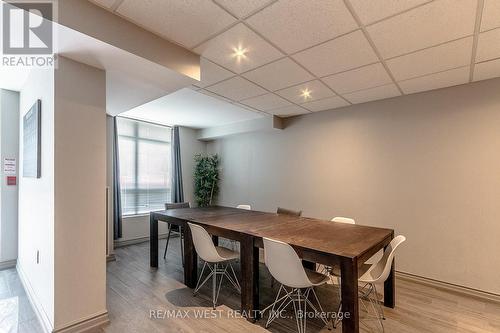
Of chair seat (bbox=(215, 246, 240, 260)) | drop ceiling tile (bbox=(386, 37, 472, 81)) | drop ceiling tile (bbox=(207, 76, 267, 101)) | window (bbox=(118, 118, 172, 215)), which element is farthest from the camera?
window (bbox=(118, 118, 172, 215))

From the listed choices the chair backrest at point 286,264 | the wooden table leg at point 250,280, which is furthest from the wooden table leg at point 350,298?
the wooden table leg at point 250,280

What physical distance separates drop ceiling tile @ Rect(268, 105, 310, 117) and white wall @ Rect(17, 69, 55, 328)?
3054 millimetres

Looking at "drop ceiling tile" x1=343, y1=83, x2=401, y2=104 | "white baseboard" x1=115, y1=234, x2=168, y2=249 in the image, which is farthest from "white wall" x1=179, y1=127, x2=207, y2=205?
"drop ceiling tile" x1=343, y1=83, x2=401, y2=104

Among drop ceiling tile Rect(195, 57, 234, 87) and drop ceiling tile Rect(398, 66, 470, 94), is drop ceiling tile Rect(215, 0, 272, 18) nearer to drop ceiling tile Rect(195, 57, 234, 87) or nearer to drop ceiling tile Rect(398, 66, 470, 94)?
A: drop ceiling tile Rect(195, 57, 234, 87)

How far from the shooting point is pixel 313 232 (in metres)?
2.40

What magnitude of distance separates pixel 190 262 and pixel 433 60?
11.3ft

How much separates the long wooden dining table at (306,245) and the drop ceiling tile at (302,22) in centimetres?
174

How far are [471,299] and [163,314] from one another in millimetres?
3407

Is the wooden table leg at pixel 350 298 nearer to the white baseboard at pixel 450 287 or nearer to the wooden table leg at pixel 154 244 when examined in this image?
the white baseboard at pixel 450 287

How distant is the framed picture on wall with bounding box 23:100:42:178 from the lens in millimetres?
2156

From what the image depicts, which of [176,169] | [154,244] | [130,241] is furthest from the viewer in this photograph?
[176,169]

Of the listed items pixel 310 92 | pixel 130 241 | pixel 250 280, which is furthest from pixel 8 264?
pixel 310 92

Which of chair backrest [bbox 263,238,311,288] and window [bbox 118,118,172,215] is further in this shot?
window [bbox 118,118,172,215]

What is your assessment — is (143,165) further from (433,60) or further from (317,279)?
(433,60)
